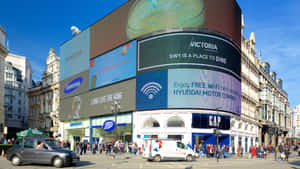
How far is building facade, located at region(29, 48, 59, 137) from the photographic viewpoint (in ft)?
260

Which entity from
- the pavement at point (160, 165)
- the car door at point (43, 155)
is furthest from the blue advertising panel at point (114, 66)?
the car door at point (43, 155)

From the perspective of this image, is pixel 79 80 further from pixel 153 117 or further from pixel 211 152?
pixel 211 152

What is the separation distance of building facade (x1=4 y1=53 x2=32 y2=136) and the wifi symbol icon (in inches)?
2803

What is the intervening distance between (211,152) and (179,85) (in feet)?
36.2

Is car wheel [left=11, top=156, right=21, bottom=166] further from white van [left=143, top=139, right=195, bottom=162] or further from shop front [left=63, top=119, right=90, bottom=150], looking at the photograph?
shop front [left=63, top=119, right=90, bottom=150]

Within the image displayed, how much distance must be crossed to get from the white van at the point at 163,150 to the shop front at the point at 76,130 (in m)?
32.2

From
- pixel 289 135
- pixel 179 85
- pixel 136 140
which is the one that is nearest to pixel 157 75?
pixel 179 85

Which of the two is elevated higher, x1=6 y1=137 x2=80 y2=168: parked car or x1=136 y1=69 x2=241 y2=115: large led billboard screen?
x1=136 y1=69 x2=241 y2=115: large led billboard screen

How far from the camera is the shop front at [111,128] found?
51.4m

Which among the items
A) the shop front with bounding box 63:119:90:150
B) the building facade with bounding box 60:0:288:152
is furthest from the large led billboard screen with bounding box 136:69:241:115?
the shop front with bounding box 63:119:90:150

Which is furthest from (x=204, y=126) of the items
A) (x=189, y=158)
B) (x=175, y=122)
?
(x=189, y=158)

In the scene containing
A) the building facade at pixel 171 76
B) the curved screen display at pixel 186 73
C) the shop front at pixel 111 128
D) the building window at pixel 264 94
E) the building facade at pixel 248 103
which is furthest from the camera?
the building window at pixel 264 94

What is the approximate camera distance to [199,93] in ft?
145

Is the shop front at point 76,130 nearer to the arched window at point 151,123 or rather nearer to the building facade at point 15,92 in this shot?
the arched window at point 151,123
